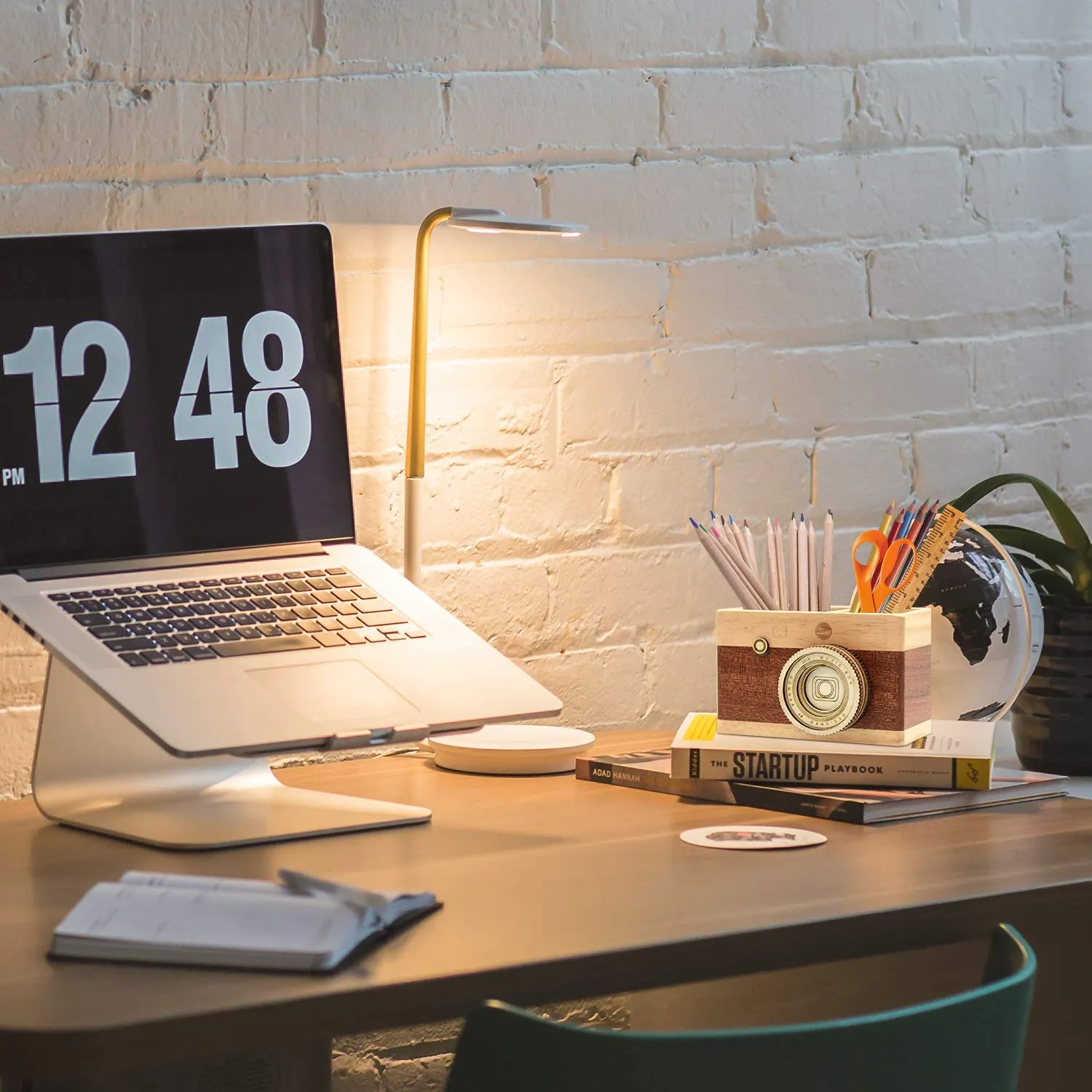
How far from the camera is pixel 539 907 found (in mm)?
983

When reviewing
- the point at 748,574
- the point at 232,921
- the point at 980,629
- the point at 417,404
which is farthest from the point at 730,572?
the point at 232,921

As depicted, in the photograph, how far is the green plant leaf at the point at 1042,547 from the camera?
1458 millimetres

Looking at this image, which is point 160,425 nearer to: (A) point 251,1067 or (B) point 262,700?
(B) point 262,700

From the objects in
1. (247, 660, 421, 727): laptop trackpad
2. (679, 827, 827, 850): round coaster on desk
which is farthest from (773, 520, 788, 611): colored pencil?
(247, 660, 421, 727): laptop trackpad

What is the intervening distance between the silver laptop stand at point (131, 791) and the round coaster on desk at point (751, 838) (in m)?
0.21

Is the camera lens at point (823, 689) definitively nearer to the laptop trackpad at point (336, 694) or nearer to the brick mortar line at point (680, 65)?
the laptop trackpad at point (336, 694)

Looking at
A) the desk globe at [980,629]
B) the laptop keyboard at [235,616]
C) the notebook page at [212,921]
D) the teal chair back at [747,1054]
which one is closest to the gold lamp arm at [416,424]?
the laptop keyboard at [235,616]

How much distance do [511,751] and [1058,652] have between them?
479mm

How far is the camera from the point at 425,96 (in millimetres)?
1532

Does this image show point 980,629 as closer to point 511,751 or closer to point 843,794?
point 843,794

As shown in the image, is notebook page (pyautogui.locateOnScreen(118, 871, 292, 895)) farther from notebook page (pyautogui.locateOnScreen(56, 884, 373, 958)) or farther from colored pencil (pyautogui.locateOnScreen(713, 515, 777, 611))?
colored pencil (pyautogui.locateOnScreen(713, 515, 777, 611))

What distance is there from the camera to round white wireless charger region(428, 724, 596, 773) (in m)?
1.38

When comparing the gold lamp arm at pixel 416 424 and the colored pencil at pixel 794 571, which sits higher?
the gold lamp arm at pixel 416 424

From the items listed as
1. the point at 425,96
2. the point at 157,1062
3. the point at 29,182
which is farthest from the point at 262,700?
the point at 425,96
